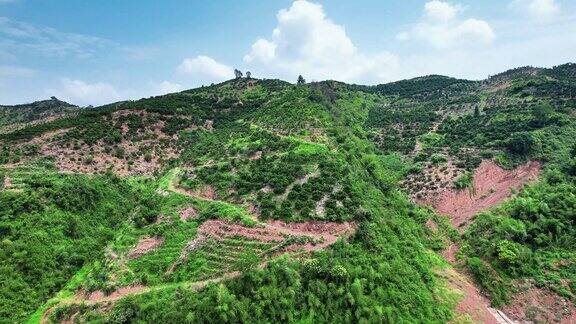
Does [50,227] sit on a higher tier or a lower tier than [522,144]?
lower

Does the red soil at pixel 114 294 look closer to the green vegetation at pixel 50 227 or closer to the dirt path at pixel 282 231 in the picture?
the dirt path at pixel 282 231

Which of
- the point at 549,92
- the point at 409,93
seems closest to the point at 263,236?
the point at 549,92

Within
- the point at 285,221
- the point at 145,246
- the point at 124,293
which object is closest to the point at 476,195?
the point at 285,221

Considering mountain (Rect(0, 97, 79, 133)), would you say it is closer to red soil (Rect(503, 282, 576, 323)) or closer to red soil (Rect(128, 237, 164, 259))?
red soil (Rect(128, 237, 164, 259))

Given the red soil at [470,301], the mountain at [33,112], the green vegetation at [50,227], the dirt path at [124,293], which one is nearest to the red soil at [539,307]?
the red soil at [470,301]

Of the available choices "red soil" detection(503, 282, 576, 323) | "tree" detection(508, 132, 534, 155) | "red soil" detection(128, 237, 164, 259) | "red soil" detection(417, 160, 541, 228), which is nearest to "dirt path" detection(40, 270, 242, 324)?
"red soil" detection(128, 237, 164, 259)

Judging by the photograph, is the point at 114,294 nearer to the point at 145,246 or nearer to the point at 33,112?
the point at 145,246
